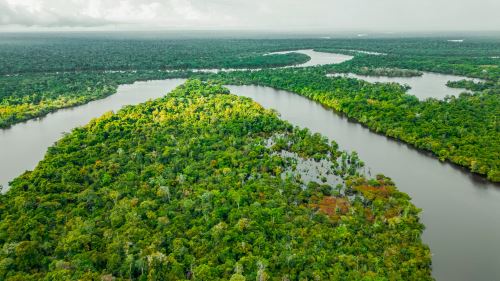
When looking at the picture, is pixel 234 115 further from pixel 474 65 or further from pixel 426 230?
pixel 474 65

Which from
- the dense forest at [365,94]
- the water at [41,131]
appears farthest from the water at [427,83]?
the water at [41,131]

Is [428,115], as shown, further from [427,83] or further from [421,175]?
[427,83]

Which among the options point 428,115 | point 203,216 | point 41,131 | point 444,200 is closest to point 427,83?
point 428,115

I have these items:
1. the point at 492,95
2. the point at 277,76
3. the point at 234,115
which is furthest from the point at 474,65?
the point at 234,115

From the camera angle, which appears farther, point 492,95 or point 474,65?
point 474,65

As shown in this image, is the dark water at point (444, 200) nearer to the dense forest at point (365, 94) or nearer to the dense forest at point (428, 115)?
the dense forest at point (428, 115)

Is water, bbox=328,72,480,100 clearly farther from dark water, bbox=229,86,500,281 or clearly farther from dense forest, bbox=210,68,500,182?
dark water, bbox=229,86,500,281

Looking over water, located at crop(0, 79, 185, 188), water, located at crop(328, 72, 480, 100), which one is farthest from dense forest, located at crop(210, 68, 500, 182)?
water, located at crop(0, 79, 185, 188)
